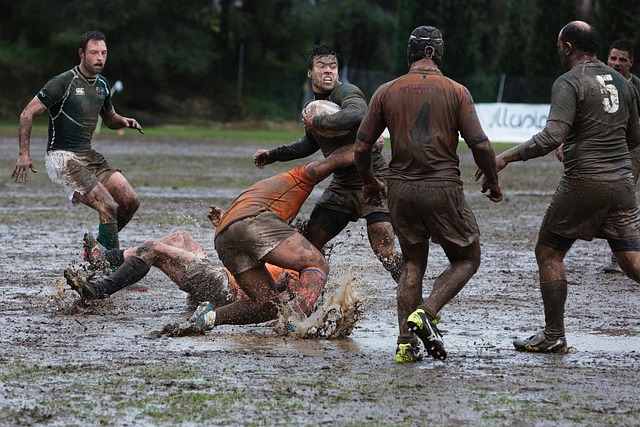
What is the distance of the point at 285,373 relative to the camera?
661 centimetres

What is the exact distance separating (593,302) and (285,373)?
3.71 metres

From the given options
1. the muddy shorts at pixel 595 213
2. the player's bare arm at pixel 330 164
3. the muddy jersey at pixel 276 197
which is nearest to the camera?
the muddy shorts at pixel 595 213

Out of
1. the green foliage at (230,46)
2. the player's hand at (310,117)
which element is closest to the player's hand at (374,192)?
the player's hand at (310,117)

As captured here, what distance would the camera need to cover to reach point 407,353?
7012 millimetres

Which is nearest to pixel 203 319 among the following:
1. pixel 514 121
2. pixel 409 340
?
pixel 409 340

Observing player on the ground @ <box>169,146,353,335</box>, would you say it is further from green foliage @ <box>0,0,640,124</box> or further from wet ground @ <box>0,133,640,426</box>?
green foliage @ <box>0,0,640,124</box>

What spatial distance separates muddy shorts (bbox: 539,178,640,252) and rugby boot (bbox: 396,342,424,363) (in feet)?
3.99

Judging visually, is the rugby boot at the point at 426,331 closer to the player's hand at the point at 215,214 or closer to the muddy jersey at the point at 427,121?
the muddy jersey at the point at 427,121

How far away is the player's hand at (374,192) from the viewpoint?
7.65m

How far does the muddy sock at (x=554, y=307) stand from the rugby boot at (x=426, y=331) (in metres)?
0.84

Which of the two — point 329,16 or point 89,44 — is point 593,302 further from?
point 329,16

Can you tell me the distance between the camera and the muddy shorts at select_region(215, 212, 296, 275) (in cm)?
769

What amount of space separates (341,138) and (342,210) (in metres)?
0.62

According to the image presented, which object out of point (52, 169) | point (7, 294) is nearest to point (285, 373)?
point (7, 294)
